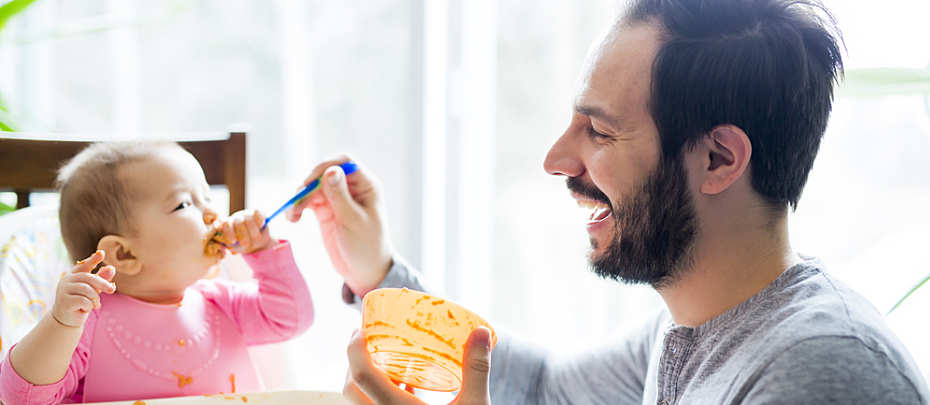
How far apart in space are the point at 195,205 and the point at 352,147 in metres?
1.03

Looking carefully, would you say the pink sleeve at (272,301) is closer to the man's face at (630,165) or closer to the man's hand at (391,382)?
the man's hand at (391,382)

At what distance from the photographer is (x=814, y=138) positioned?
82 centimetres

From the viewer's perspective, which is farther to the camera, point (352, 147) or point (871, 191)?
point (352, 147)

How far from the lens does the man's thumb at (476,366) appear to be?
25.1 inches

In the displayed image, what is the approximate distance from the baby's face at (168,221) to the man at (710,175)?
1.29ft

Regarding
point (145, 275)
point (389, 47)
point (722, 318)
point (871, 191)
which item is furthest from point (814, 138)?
point (389, 47)

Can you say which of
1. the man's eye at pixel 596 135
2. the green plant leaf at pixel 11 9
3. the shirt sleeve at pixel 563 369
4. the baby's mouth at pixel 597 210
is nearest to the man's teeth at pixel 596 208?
the baby's mouth at pixel 597 210

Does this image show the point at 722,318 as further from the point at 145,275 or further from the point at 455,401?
the point at 145,275

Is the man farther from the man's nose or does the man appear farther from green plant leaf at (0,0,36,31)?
Answer: green plant leaf at (0,0,36,31)

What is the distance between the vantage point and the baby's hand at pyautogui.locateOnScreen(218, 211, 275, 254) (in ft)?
3.23

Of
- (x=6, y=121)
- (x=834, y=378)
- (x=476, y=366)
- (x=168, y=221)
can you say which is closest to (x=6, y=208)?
(x=6, y=121)

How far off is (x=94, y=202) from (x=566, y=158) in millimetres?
727

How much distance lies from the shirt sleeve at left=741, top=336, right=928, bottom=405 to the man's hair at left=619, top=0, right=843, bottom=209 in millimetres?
240

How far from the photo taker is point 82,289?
74cm
